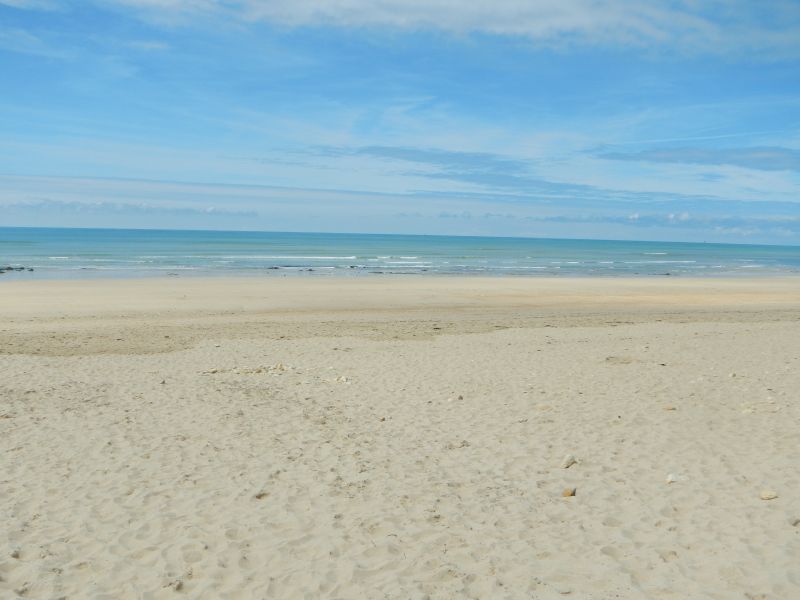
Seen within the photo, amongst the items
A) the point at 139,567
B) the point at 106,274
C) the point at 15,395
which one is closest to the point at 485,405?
the point at 139,567

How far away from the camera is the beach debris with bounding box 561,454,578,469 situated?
6977 millimetres

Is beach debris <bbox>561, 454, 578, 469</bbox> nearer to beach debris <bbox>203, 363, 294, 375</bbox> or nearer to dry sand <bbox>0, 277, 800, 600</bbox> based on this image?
dry sand <bbox>0, 277, 800, 600</bbox>

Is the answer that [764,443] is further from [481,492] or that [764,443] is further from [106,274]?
[106,274]

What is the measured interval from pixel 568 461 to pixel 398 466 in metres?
1.65

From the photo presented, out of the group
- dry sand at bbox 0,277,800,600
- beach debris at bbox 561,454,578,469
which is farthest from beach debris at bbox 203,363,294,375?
beach debris at bbox 561,454,578,469

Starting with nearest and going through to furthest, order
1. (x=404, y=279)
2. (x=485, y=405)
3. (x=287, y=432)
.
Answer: (x=287, y=432), (x=485, y=405), (x=404, y=279)

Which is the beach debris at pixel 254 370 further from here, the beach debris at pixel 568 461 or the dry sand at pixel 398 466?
the beach debris at pixel 568 461

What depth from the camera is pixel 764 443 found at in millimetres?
7664

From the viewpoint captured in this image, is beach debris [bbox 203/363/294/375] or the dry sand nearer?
the dry sand

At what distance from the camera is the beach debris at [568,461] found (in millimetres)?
6977

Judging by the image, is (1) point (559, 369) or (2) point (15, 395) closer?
(2) point (15, 395)

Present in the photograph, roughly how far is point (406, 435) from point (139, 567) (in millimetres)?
3740

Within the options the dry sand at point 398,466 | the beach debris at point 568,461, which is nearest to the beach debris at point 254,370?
the dry sand at point 398,466

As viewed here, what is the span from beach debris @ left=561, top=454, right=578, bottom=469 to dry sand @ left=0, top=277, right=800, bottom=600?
0.10 m
